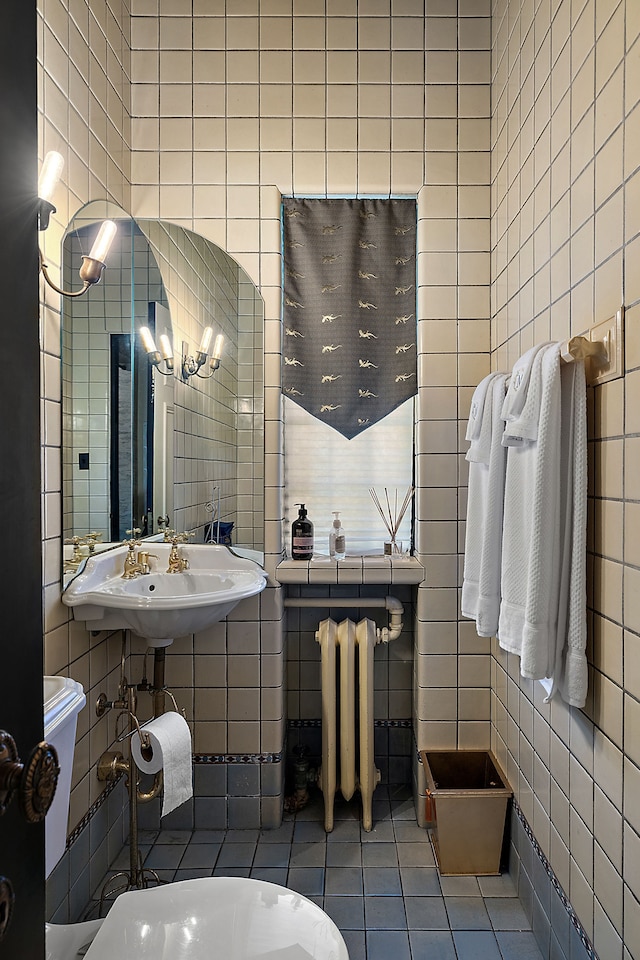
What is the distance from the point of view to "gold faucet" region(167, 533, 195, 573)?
7.04 feet

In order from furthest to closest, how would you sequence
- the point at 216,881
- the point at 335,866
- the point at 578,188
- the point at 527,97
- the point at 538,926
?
the point at 335,866
the point at 527,97
the point at 538,926
the point at 578,188
the point at 216,881

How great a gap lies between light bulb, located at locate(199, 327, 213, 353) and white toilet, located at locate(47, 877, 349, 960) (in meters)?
1.56

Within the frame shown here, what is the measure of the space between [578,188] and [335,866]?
6.55 ft

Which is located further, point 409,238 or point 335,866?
point 409,238

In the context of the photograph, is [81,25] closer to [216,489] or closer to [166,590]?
[216,489]

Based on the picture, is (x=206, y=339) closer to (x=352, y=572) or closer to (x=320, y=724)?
(x=352, y=572)

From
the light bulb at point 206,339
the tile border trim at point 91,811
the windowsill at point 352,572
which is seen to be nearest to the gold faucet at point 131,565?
the windowsill at point 352,572

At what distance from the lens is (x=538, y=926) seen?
1.70m

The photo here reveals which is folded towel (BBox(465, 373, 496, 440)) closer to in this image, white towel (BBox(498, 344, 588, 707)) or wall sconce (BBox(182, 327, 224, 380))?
white towel (BBox(498, 344, 588, 707))

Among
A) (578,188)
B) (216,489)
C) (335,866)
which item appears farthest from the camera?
(216,489)

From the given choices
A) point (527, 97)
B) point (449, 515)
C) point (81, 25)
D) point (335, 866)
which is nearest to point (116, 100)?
point (81, 25)

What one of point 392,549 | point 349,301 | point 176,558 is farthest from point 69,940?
point 349,301

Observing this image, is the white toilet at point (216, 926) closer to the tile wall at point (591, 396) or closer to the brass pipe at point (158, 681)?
the tile wall at point (591, 396)

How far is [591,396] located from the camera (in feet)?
4.54
